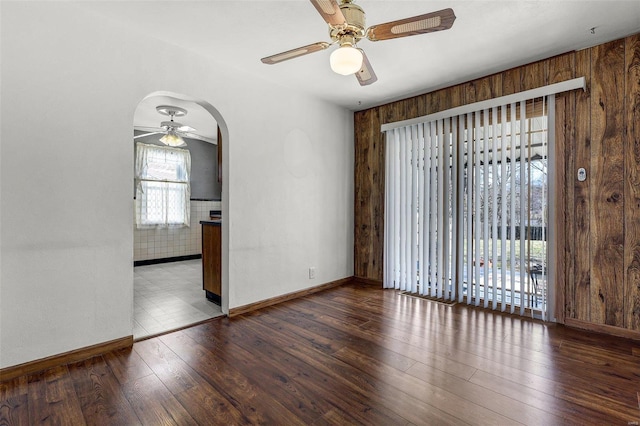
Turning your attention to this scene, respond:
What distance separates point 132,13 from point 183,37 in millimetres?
390

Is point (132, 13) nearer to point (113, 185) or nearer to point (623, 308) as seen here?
point (113, 185)

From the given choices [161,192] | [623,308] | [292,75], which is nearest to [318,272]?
[292,75]

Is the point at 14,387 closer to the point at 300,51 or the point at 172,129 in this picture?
the point at 300,51

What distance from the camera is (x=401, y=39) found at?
2.53 m

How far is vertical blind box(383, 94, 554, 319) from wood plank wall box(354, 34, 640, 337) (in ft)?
0.50

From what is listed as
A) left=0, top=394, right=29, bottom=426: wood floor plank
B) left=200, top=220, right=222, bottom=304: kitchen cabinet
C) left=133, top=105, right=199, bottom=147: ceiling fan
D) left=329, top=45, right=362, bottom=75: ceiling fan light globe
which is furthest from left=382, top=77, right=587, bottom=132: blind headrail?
left=0, top=394, right=29, bottom=426: wood floor plank

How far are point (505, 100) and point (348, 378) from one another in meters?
2.95

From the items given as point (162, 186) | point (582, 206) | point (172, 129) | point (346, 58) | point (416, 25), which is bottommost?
point (582, 206)

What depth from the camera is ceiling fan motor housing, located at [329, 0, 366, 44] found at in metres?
1.75

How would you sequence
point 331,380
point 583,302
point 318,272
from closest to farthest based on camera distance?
point 331,380, point 583,302, point 318,272

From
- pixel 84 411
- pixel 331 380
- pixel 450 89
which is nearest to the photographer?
pixel 84 411

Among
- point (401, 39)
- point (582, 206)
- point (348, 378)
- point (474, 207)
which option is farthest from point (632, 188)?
point (348, 378)

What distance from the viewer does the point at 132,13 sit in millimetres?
2256

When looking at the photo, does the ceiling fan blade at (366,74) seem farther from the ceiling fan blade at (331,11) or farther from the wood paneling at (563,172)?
the wood paneling at (563,172)
